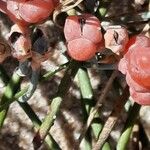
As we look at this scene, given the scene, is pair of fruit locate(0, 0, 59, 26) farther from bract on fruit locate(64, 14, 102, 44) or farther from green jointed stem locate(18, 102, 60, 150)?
green jointed stem locate(18, 102, 60, 150)

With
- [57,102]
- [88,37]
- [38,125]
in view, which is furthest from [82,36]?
[38,125]

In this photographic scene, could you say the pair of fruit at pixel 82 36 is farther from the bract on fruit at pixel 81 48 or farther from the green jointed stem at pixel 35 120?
the green jointed stem at pixel 35 120

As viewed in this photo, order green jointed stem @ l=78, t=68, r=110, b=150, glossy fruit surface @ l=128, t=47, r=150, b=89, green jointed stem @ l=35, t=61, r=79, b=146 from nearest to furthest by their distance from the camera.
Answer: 1. glossy fruit surface @ l=128, t=47, r=150, b=89
2. green jointed stem @ l=35, t=61, r=79, b=146
3. green jointed stem @ l=78, t=68, r=110, b=150

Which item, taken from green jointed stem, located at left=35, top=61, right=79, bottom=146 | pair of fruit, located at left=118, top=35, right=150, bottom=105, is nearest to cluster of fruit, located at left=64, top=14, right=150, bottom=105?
pair of fruit, located at left=118, top=35, right=150, bottom=105

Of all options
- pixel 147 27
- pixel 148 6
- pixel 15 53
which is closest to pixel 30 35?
pixel 15 53

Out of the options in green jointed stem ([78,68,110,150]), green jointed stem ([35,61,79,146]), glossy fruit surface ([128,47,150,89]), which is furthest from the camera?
green jointed stem ([78,68,110,150])

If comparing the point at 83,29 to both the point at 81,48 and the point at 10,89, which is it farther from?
the point at 10,89
